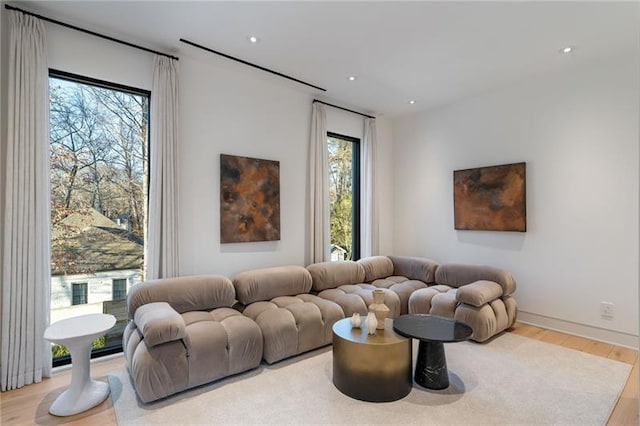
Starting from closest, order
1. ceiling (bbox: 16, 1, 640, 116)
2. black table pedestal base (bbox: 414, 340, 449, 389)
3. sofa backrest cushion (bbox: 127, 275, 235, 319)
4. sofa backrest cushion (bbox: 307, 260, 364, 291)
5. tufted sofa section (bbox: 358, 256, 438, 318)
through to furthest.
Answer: black table pedestal base (bbox: 414, 340, 449, 389), ceiling (bbox: 16, 1, 640, 116), sofa backrest cushion (bbox: 127, 275, 235, 319), sofa backrest cushion (bbox: 307, 260, 364, 291), tufted sofa section (bbox: 358, 256, 438, 318)

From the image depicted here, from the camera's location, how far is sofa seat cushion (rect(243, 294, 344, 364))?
297cm

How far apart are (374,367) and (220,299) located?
66.9 inches

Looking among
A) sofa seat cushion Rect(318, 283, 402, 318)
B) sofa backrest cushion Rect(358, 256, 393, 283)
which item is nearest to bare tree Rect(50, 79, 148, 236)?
sofa seat cushion Rect(318, 283, 402, 318)

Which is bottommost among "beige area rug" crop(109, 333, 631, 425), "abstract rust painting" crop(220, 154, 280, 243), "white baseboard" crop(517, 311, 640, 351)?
"beige area rug" crop(109, 333, 631, 425)

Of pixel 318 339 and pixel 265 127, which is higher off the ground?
pixel 265 127

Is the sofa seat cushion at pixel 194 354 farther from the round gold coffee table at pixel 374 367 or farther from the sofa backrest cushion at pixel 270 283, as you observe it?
the round gold coffee table at pixel 374 367

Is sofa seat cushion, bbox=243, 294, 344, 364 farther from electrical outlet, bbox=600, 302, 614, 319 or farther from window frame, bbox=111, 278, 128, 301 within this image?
electrical outlet, bbox=600, 302, 614, 319

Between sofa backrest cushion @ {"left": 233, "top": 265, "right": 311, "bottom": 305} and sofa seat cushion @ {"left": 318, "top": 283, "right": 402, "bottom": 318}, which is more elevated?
sofa backrest cushion @ {"left": 233, "top": 265, "right": 311, "bottom": 305}

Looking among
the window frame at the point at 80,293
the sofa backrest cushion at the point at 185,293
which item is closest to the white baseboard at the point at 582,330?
the sofa backrest cushion at the point at 185,293

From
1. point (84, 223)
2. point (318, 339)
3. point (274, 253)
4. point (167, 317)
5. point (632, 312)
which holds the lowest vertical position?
point (318, 339)

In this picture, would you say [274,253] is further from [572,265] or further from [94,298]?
[572,265]

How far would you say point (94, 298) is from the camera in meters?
3.20

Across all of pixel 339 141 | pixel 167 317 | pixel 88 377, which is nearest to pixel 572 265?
pixel 339 141

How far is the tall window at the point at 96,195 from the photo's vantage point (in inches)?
119
